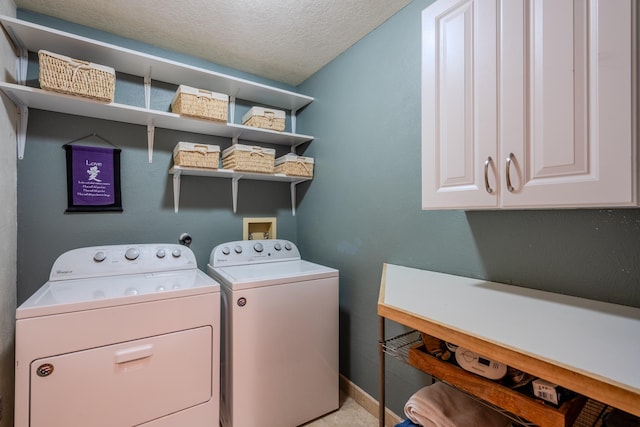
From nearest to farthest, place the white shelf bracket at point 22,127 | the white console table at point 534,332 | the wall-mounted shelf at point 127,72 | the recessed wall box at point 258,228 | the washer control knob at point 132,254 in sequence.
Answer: the white console table at point 534,332 → the wall-mounted shelf at point 127,72 → the white shelf bracket at point 22,127 → the washer control knob at point 132,254 → the recessed wall box at point 258,228

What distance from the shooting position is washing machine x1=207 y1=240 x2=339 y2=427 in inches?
64.7

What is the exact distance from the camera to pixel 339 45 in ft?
6.90

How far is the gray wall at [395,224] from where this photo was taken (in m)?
1.06

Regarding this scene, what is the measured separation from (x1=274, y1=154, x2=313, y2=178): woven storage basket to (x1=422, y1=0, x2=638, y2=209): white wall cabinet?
4.21 ft

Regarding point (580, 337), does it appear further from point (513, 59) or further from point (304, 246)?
point (304, 246)

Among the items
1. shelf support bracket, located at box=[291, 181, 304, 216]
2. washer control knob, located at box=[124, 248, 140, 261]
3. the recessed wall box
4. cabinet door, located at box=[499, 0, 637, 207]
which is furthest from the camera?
shelf support bracket, located at box=[291, 181, 304, 216]

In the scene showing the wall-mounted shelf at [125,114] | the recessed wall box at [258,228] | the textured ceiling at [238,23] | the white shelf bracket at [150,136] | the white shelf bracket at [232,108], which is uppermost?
the textured ceiling at [238,23]

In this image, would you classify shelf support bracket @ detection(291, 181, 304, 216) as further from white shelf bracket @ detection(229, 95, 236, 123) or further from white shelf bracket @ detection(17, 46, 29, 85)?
white shelf bracket @ detection(17, 46, 29, 85)

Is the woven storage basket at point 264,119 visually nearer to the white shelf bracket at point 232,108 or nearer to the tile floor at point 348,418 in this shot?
the white shelf bracket at point 232,108

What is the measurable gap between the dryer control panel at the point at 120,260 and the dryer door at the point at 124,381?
2.00 feet

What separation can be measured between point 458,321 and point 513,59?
2.88 ft

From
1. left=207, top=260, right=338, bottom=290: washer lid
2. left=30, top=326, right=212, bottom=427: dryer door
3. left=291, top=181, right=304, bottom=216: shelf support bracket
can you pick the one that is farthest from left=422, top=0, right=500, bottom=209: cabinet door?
left=291, top=181, right=304, bottom=216: shelf support bracket

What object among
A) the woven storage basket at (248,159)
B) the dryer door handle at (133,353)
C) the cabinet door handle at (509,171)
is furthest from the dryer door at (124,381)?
the cabinet door handle at (509,171)

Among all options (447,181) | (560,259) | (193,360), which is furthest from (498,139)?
(193,360)
